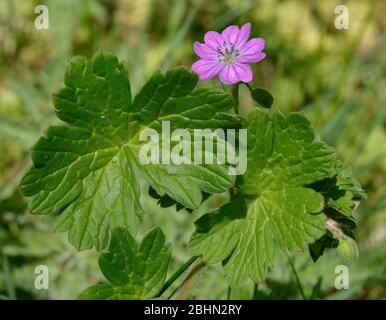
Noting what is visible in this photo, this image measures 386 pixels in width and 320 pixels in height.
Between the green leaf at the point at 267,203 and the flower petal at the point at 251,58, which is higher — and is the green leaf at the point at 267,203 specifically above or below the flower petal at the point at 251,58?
below

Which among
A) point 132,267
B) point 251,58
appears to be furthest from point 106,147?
point 251,58

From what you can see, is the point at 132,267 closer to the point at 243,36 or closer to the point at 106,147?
the point at 106,147

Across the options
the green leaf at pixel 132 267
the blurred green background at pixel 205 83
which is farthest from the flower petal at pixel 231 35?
the blurred green background at pixel 205 83

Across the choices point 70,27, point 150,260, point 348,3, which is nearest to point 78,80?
point 150,260

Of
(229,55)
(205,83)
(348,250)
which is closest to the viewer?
(348,250)

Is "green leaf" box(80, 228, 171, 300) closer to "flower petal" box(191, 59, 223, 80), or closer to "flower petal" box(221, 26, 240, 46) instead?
"flower petal" box(191, 59, 223, 80)

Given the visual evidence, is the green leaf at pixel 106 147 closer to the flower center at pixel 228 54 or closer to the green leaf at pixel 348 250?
the flower center at pixel 228 54
